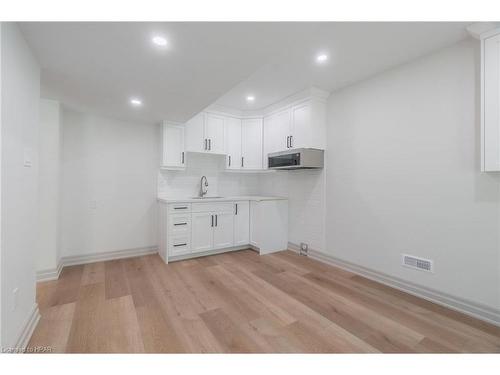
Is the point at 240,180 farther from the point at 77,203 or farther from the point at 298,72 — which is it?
the point at 77,203

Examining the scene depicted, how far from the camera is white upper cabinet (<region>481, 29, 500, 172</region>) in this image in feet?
5.66

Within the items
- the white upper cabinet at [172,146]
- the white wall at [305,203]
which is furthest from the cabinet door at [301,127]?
the white upper cabinet at [172,146]

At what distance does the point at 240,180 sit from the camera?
4.55 metres

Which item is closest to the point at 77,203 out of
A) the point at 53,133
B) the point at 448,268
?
the point at 53,133

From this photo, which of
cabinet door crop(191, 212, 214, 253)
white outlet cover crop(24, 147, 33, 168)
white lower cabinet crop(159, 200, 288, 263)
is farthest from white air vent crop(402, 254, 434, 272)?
white outlet cover crop(24, 147, 33, 168)

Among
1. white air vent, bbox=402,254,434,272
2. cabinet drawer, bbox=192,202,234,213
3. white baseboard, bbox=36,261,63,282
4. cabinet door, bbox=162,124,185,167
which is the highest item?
cabinet door, bbox=162,124,185,167

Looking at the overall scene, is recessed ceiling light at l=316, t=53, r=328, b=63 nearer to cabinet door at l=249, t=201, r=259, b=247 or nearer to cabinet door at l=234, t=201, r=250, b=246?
cabinet door at l=249, t=201, r=259, b=247

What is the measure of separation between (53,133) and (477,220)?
15.1 ft

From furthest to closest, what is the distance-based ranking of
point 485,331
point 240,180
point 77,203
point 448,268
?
1. point 240,180
2. point 77,203
3. point 448,268
4. point 485,331

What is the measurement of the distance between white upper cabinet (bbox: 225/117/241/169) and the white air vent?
2.81 m

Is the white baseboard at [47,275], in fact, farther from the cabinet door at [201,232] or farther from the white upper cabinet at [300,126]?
the white upper cabinet at [300,126]

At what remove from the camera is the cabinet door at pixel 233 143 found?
406 centimetres

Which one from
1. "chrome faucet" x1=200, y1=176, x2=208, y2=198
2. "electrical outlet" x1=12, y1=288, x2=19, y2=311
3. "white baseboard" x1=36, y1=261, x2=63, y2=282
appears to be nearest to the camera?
"electrical outlet" x1=12, y1=288, x2=19, y2=311
